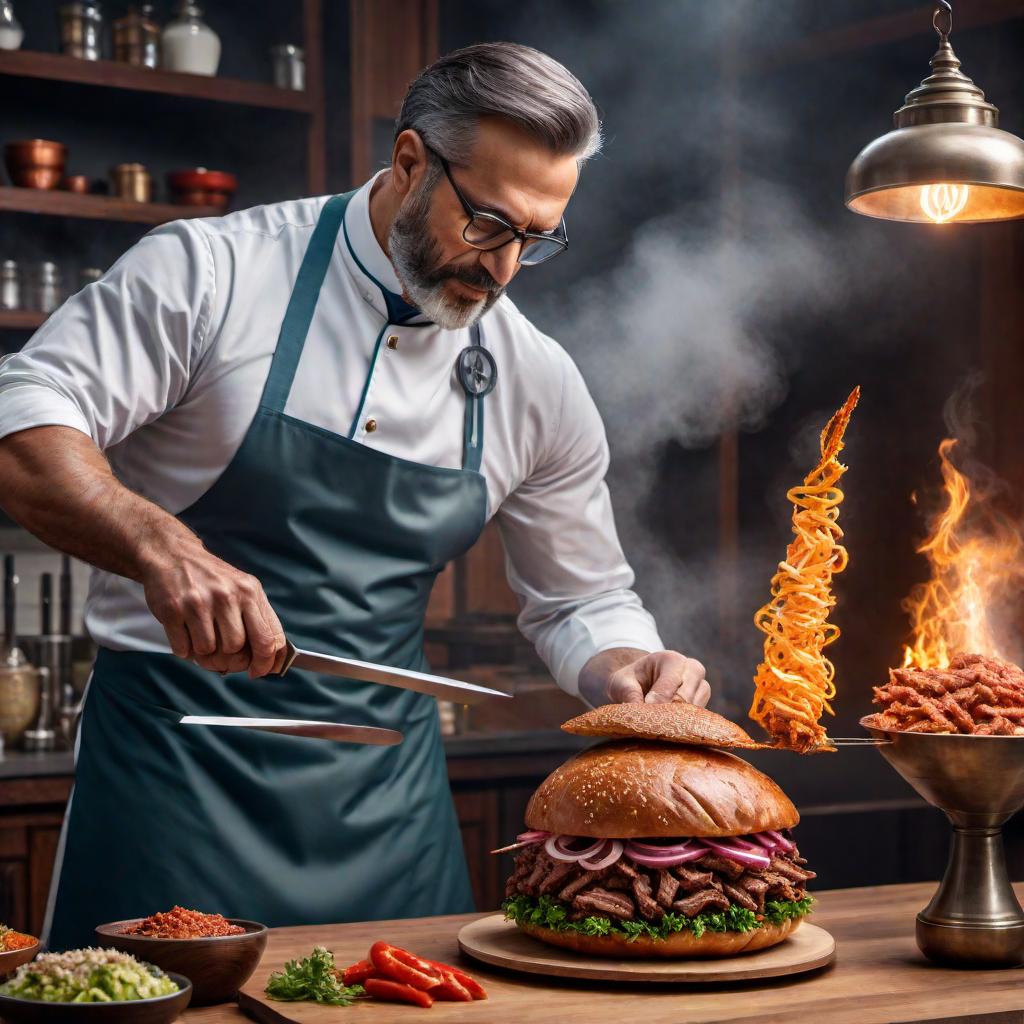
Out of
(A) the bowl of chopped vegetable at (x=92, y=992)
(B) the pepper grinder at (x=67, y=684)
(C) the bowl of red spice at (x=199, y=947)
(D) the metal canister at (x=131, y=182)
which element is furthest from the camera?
(D) the metal canister at (x=131, y=182)

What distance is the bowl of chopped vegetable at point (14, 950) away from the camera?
154 cm

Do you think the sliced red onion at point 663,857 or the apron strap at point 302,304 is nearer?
the sliced red onion at point 663,857

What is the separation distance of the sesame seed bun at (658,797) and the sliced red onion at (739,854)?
0.04ft

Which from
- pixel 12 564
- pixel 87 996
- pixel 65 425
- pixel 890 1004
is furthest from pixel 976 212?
pixel 12 564

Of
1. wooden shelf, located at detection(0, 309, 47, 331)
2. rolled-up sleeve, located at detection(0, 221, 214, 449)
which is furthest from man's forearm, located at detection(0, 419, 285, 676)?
wooden shelf, located at detection(0, 309, 47, 331)

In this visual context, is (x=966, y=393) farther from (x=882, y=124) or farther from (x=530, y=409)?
(x=530, y=409)

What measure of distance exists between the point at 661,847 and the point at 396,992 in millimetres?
370

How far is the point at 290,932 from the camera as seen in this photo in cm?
190

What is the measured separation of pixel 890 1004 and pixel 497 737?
7.62 feet

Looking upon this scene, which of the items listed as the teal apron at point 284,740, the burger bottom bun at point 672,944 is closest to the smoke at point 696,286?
the teal apron at point 284,740

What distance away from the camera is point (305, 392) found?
223 centimetres

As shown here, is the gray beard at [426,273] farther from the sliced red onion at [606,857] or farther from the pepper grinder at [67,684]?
the pepper grinder at [67,684]

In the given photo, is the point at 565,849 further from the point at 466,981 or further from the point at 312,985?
the point at 312,985

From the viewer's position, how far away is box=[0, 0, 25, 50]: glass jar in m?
3.98
